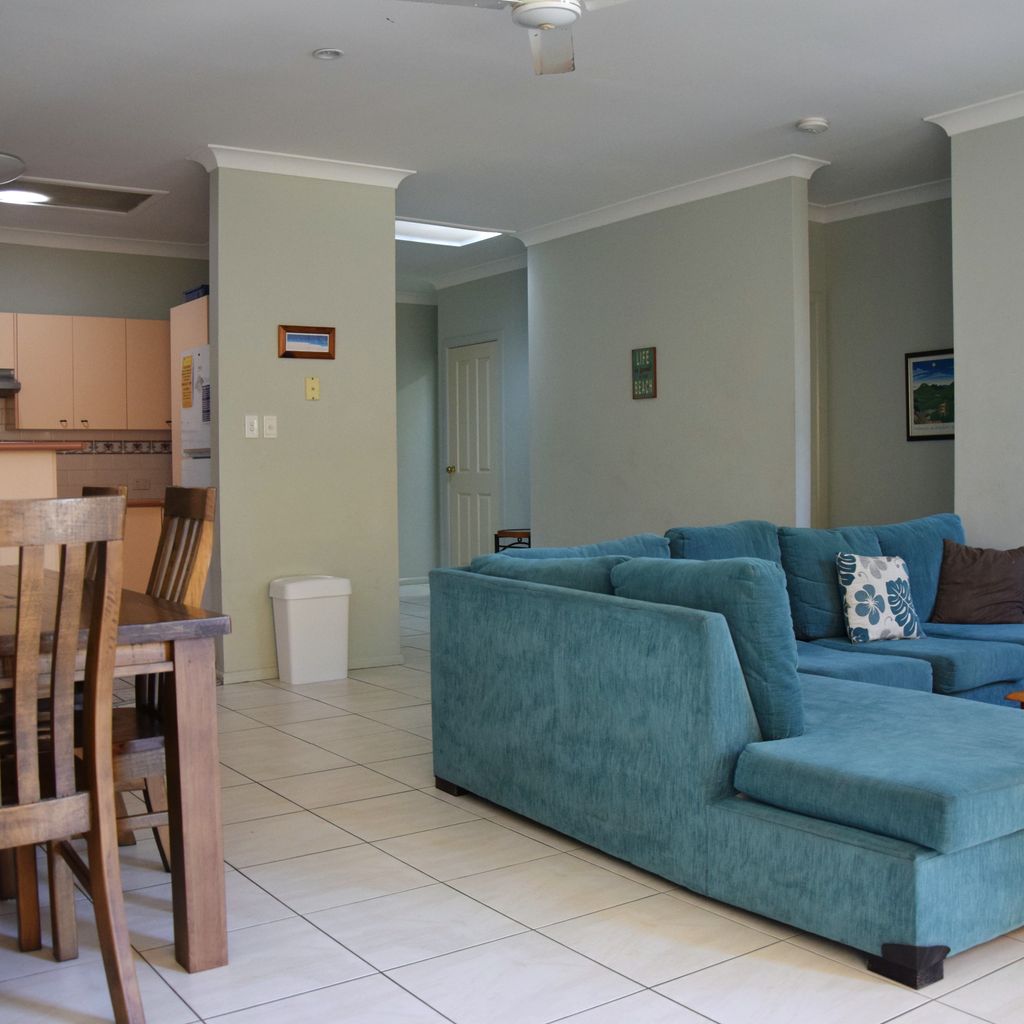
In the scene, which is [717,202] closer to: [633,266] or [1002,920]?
[633,266]

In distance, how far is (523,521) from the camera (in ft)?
29.2

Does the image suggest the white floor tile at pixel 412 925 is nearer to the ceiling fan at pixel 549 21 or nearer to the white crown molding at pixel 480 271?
the ceiling fan at pixel 549 21

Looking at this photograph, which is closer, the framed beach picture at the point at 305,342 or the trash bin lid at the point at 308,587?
the trash bin lid at the point at 308,587

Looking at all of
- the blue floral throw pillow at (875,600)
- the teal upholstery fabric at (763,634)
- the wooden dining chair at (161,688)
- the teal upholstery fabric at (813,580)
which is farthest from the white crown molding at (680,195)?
the wooden dining chair at (161,688)

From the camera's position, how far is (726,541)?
14.7 ft

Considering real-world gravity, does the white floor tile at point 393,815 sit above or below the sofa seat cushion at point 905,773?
below

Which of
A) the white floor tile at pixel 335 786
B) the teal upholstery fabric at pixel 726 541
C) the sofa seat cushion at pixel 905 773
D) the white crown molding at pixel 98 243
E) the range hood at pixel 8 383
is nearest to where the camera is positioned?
the sofa seat cushion at pixel 905 773

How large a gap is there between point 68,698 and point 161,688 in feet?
1.89

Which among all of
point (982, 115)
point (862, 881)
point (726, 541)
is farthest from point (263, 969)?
point (982, 115)

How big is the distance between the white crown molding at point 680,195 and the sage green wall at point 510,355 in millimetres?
1220

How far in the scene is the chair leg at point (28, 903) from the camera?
100 inches

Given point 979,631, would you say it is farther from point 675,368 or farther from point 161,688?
point 161,688

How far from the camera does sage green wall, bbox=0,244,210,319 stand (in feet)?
24.1

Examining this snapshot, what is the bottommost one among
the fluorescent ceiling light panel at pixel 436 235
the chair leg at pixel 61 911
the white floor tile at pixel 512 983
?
the white floor tile at pixel 512 983
